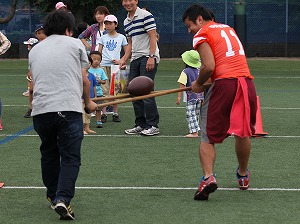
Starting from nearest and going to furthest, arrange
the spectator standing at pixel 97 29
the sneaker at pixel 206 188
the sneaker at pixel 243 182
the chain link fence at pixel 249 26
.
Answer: the sneaker at pixel 206 188 < the sneaker at pixel 243 182 < the spectator standing at pixel 97 29 < the chain link fence at pixel 249 26

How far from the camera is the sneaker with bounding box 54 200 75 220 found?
6.86 metres

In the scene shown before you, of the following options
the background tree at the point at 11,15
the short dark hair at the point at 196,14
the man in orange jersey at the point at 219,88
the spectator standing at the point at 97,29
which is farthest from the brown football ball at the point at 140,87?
the background tree at the point at 11,15

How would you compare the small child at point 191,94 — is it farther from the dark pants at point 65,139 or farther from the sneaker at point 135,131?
the dark pants at point 65,139

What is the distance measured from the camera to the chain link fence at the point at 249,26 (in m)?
34.1

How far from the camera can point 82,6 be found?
113 feet

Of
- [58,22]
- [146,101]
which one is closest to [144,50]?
[146,101]

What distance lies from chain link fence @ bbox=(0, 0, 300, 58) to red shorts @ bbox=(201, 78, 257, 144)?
26005 mm

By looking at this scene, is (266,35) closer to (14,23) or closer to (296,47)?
(296,47)

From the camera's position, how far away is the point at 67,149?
7.02m

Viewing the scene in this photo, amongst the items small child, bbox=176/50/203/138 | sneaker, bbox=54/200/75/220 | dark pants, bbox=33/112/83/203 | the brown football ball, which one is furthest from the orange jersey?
small child, bbox=176/50/203/138

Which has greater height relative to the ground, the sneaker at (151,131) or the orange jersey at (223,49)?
the orange jersey at (223,49)

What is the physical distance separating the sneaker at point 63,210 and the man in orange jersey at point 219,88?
52.9 inches

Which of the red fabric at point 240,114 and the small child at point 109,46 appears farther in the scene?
the small child at point 109,46

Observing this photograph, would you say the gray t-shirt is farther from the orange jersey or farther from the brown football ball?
the orange jersey
